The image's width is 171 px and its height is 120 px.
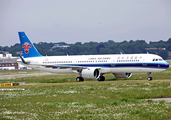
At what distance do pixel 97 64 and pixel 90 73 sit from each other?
2810 millimetres

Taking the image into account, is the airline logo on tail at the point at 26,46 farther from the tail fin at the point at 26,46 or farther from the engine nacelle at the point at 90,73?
the engine nacelle at the point at 90,73

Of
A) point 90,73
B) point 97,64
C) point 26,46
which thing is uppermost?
point 26,46

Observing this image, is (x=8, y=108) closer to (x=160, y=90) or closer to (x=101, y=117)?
(x=101, y=117)

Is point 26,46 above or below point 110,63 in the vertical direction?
above

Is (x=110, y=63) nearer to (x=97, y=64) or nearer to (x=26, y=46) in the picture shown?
(x=97, y=64)

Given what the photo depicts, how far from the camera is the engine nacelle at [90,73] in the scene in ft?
173

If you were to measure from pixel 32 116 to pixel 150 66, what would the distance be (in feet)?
106

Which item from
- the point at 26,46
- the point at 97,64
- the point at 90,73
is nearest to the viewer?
the point at 90,73

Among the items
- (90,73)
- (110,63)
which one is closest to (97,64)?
(110,63)

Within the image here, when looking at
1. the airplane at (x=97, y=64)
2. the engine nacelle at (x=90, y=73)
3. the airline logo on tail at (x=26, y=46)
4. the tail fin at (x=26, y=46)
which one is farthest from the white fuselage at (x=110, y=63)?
the airline logo on tail at (x=26, y=46)

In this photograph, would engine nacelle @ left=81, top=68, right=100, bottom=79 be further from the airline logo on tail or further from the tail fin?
the airline logo on tail

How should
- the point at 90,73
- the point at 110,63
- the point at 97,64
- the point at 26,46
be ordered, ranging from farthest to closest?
the point at 26,46 → the point at 97,64 → the point at 110,63 → the point at 90,73

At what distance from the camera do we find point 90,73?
173ft

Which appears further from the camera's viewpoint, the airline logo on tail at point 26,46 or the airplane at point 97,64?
the airline logo on tail at point 26,46
